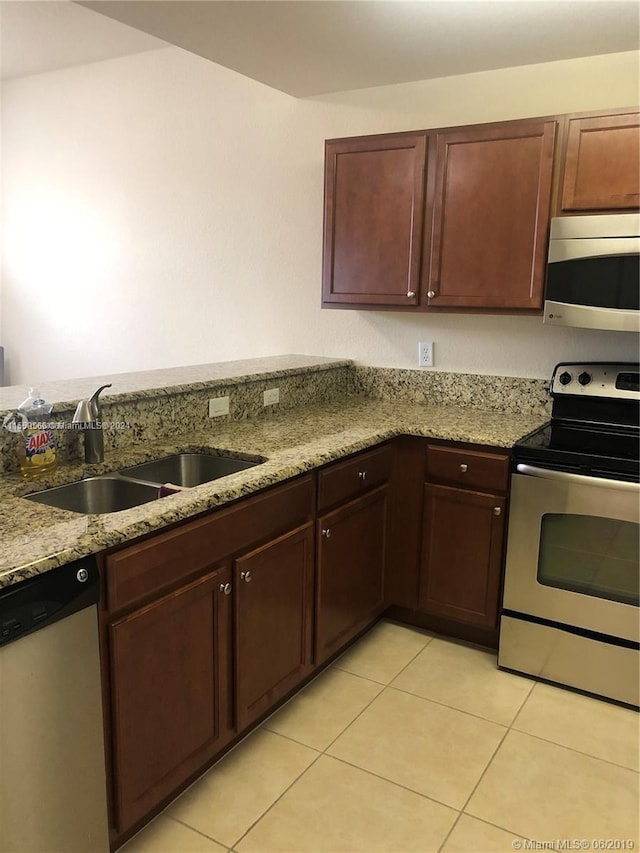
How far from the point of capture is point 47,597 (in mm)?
1358

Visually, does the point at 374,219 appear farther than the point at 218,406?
Yes

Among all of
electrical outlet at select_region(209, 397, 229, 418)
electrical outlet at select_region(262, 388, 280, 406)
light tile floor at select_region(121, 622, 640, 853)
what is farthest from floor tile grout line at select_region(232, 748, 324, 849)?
electrical outlet at select_region(262, 388, 280, 406)

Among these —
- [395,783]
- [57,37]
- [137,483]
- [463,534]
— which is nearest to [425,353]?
[463,534]

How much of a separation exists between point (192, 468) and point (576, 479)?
1.34 metres

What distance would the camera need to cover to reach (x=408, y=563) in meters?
2.83

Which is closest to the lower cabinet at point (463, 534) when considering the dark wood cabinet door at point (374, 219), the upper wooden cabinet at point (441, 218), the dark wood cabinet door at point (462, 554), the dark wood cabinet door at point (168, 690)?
the dark wood cabinet door at point (462, 554)

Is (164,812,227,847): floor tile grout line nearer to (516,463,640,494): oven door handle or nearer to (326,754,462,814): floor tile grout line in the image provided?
(326,754,462,814): floor tile grout line

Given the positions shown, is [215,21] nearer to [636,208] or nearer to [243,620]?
[636,208]

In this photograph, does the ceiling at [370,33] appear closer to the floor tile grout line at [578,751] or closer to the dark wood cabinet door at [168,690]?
the dark wood cabinet door at [168,690]

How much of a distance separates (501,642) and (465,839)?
0.90 m

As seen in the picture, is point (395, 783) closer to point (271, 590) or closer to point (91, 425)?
point (271, 590)

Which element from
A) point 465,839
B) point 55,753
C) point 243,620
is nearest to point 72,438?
point 243,620

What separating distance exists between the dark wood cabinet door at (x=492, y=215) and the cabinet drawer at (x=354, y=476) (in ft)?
2.33

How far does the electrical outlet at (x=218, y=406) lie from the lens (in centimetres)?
267
